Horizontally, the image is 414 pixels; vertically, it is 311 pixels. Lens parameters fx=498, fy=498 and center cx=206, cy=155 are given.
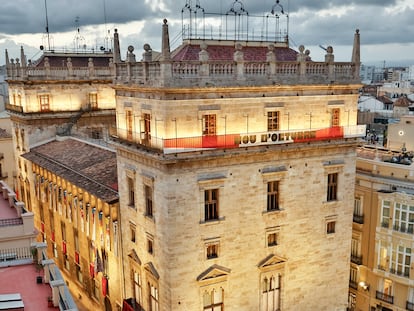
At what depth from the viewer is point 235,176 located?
34688 mm

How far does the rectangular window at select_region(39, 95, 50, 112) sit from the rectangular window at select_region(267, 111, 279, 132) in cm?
3273

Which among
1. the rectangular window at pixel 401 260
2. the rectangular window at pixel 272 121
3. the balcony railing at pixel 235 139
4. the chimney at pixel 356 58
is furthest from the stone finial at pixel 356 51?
the rectangular window at pixel 401 260

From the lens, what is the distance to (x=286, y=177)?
3669cm

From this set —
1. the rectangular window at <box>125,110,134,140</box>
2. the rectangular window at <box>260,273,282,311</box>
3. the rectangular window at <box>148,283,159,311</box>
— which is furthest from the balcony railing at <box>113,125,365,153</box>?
the rectangular window at <box>148,283,159,311</box>

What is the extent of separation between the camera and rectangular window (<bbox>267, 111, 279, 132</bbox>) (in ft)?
118

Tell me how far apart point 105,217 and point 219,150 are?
46.2ft

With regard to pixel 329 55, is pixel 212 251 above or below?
below

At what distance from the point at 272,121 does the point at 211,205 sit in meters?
7.63

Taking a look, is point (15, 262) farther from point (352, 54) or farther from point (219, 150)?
point (352, 54)

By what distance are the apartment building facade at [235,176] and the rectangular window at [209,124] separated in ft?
0.25

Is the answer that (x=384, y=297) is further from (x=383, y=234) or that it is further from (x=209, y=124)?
(x=209, y=124)

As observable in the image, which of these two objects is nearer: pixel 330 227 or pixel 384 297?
pixel 330 227

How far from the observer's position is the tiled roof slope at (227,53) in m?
36.8

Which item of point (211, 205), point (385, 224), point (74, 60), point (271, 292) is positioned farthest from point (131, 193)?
point (74, 60)
